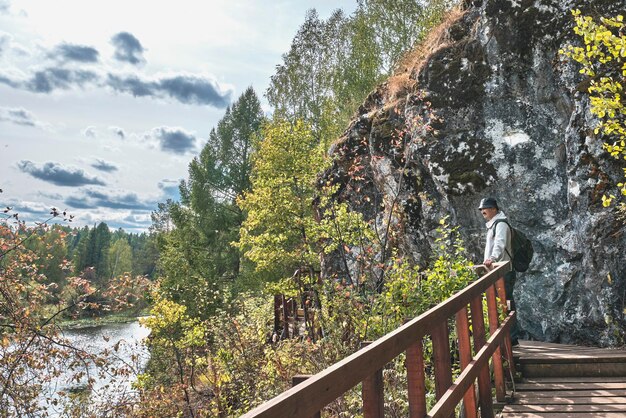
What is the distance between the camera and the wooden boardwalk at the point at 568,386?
13.8 feet

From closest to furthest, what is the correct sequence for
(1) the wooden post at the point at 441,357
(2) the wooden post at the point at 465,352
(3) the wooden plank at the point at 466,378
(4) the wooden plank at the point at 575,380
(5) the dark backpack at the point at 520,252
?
(3) the wooden plank at the point at 466,378 < (1) the wooden post at the point at 441,357 < (2) the wooden post at the point at 465,352 < (4) the wooden plank at the point at 575,380 < (5) the dark backpack at the point at 520,252

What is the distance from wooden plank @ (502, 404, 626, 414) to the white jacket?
1.66 metres

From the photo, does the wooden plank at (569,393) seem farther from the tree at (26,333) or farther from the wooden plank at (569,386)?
the tree at (26,333)

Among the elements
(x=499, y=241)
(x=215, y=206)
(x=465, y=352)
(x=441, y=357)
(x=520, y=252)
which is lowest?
(x=465, y=352)

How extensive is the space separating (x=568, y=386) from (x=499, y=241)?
5.30 feet

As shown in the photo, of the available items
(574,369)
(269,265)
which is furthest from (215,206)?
(574,369)

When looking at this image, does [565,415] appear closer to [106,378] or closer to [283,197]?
[283,197]

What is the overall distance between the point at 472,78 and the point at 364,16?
1596cm

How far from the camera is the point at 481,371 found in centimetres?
385

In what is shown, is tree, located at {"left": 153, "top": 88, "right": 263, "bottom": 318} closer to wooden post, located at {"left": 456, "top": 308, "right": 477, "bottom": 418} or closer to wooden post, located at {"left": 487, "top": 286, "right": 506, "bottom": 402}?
wooden post, located at {"left": 487, "top": 286, "right": 506, "bottom": 402}

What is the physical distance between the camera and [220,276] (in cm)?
3067

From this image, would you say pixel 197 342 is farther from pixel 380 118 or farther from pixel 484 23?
pixel 484 23

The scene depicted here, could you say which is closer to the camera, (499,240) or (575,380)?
(575,380)

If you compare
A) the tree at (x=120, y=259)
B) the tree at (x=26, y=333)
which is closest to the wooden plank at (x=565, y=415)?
the tree at (x=26, y=333)
